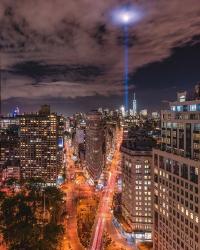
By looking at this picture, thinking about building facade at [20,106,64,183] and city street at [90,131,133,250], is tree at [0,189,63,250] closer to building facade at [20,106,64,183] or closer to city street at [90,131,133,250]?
city street at [90,131,133,250]

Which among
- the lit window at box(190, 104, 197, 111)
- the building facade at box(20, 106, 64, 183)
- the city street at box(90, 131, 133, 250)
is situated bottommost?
the city street at box(90, 131, 133, 250)

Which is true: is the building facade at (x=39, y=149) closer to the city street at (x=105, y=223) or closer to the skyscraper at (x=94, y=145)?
the skyscraper at (x=94, y=145)

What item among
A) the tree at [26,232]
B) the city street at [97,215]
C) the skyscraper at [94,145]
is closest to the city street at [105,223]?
the city street at [97,215]

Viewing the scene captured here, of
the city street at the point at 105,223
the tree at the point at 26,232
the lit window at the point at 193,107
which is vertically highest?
the lit window at the point at 193,107

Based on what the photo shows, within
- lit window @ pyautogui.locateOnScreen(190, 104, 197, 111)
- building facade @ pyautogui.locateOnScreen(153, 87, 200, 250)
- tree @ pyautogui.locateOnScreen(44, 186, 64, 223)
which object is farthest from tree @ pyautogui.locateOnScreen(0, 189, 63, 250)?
lit window @ pyautogui.locateOnScreen(190, 104, 197, 111)

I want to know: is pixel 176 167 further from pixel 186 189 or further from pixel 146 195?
pixel 146 195

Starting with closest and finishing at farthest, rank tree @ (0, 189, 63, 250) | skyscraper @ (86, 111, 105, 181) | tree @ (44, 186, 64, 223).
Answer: tree @ (0, 189, 63, 250), tree @ (44, 186, 64, 223), skyscraper @ (86, 111, 105, 181)

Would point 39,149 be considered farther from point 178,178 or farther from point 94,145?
point 178,178

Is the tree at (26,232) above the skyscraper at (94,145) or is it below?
below
